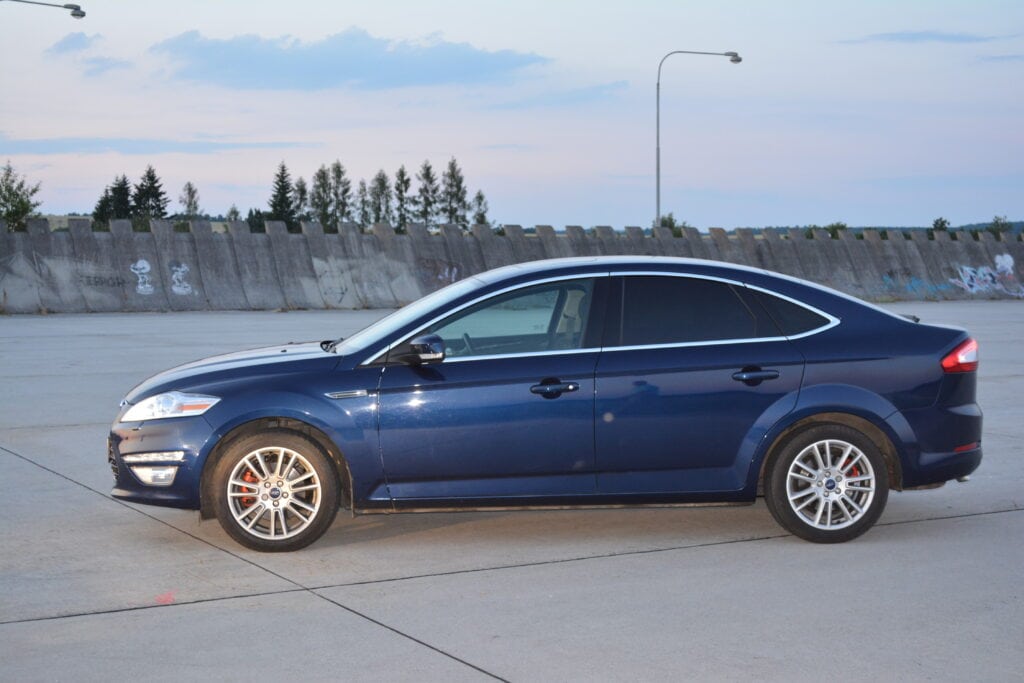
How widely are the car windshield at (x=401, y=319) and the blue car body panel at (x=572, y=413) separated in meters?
0.04

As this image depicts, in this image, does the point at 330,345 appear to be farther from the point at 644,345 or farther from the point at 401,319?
the point at 644,345

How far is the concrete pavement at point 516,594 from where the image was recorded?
5.00 metres

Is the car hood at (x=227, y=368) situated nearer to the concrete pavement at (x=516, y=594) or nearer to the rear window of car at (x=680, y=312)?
the concrete pavement at (x=516, y=594)

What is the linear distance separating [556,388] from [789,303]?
4.76 feet

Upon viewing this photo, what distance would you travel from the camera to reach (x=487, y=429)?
22.5 ft

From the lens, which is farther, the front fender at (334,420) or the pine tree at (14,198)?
the pine tree at (14,198)

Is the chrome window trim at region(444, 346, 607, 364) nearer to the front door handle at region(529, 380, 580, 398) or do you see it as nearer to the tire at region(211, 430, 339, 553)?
the front door handle at region(529, 380, 580, 398)

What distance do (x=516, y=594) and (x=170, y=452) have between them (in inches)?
81.6

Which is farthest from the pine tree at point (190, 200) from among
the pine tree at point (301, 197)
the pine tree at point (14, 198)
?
the pine tree at point (14, 198)

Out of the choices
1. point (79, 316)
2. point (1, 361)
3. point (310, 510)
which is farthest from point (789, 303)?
point (79, 316)

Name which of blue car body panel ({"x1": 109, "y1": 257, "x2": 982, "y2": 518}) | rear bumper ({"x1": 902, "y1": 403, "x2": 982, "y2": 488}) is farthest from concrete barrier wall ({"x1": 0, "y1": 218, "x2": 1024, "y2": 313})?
rear bumper ({"x1": 902, "y1": 403, "x2": 982, "y2": 488})

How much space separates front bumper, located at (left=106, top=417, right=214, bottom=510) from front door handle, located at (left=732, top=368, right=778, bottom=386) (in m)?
2.81

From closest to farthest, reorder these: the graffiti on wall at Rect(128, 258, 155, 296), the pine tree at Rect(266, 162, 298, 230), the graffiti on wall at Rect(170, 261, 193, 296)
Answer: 1. the graffiti on wall at Rect(128, 258, 155, 296)
2. the graffiti on wall at Rect(170, 261, 193, 296)
3. the pine tree at Rect(266, 162, 298, 230)

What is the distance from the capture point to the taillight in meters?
7.19
